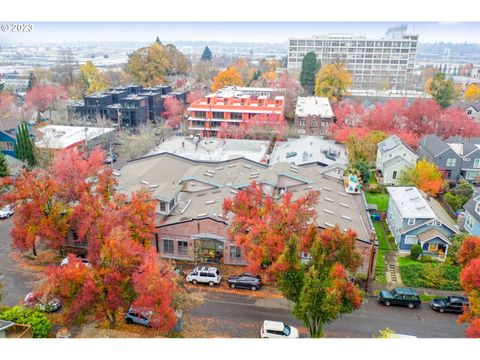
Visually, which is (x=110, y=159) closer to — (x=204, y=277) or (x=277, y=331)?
(x=204, y=277)

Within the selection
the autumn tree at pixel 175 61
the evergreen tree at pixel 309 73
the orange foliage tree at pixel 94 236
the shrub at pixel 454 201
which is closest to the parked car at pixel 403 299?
the orange foliage tree at pixel 94 236

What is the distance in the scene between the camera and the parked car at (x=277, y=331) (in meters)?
11.4

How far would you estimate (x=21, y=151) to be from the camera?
24.8 meters

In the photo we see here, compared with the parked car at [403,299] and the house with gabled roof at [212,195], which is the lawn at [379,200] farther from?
the parked car at [403,299]

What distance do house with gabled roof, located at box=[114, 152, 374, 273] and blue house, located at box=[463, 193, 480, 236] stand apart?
15.8ft

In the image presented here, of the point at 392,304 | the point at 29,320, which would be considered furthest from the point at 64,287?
the point at 392,304

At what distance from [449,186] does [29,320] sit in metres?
23.9

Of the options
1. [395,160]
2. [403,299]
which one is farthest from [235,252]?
[395,160]

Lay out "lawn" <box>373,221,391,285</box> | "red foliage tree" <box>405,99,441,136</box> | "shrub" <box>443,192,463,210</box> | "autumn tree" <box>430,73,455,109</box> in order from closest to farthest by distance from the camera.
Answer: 1. "lawn" <box>373,221,391,285</box>
2. "shrub" <box>443,192,463,210</box>
3. "red foliage tree" <box>405,99,441,136</box>
4. "autumn tree" <box>430,73,455,109</box>

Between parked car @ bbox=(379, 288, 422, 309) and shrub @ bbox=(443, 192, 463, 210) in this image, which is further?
shrub @ bbox=(443, 192, 463, 210)

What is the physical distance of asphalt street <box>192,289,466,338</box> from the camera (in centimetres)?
1216

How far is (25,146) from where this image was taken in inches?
973

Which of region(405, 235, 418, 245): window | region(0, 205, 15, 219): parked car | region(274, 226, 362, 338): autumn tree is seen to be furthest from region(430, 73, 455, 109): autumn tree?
region(0, 205, 15, 219): parked car

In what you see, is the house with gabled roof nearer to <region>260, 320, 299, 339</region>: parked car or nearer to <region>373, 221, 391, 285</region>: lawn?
<region>373, 221, 391, 285</region>: lawn
